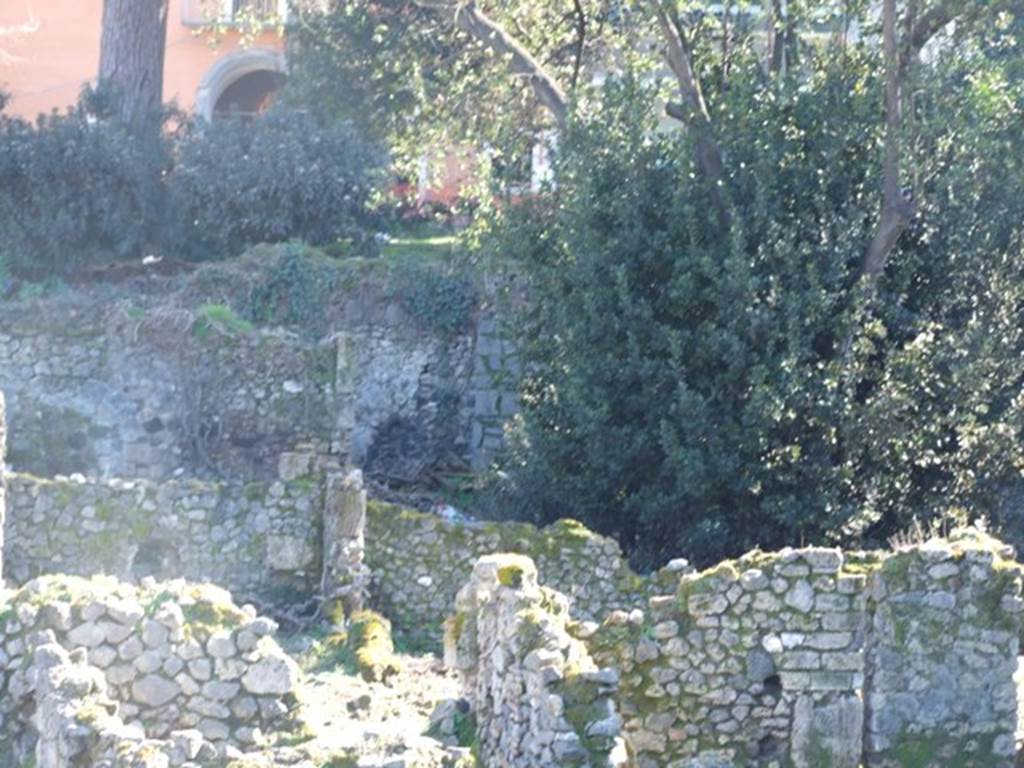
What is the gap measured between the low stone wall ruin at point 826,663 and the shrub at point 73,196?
1510cm

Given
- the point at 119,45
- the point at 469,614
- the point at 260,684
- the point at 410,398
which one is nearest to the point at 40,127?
the point at 119,45

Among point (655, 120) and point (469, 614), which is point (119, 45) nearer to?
Answer: point (655, 120)

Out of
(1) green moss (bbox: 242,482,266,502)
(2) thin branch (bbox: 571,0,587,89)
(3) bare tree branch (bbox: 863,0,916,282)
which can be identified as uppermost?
(2) thin branch (bbox: 571,0,587,89)

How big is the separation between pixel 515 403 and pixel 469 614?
12164 mm

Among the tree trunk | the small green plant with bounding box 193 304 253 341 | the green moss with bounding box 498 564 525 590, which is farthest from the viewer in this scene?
the tree trunk

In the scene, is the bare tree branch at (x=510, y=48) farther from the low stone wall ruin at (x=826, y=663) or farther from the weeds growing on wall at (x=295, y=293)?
the low stone wall ruin at (x=826, y=663)

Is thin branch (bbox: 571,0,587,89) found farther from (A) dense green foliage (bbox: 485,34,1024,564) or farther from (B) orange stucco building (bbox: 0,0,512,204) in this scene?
(B) orange stucco building (bbox: 0,0,512,204)

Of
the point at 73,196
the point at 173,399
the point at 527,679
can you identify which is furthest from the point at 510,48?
the point at 527,679

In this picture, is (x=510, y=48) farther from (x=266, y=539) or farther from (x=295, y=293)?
(x=266, y=539)

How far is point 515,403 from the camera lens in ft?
85.0

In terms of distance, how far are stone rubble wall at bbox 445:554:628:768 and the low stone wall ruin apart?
44 centimetres

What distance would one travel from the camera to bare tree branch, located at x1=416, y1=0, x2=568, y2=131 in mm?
25523

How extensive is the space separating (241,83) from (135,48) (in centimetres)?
785

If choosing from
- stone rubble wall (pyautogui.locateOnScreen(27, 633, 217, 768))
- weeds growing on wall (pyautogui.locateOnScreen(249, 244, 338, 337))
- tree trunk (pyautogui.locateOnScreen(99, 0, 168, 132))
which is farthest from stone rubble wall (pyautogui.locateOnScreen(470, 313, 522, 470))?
stone rubble wall (pyautogui.locateOnScreen(27, 633, 217, 768))
